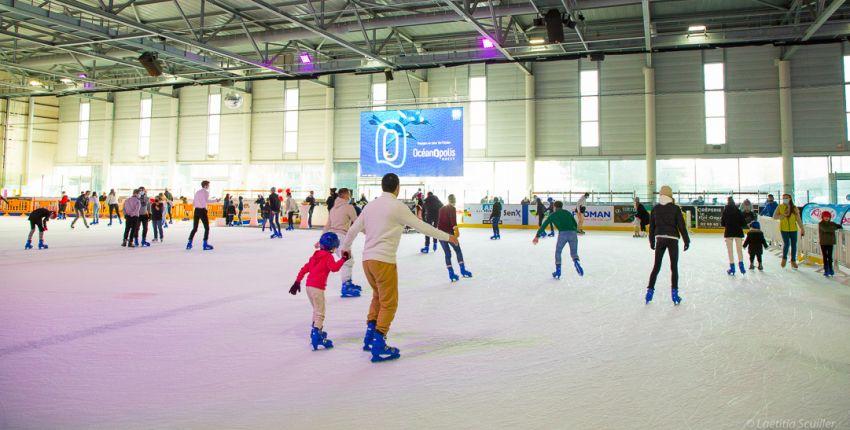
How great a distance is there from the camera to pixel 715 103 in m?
25.5

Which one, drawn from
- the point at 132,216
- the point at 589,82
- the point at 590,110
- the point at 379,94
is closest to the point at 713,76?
the point at 589,82

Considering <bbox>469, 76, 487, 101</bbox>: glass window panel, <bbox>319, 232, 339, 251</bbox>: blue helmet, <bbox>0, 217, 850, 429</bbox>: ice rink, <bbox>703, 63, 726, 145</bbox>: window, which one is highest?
<bbox>469, 76, 487, 101</bbox>: glass window panel

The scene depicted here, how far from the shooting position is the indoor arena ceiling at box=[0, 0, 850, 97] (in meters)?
18.4

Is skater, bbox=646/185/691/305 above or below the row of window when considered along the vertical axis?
below

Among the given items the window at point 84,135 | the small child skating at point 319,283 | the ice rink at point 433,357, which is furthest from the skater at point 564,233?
the window at point 84,135

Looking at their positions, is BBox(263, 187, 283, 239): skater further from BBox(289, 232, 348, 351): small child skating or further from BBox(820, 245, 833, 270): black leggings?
BBox(820, 245, 833, 270): black leggings

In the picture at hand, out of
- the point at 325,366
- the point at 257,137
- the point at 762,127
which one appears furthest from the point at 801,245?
the point at 257,137

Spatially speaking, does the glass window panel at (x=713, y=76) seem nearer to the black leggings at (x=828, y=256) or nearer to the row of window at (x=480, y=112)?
the row of window at (x=480, y=112)

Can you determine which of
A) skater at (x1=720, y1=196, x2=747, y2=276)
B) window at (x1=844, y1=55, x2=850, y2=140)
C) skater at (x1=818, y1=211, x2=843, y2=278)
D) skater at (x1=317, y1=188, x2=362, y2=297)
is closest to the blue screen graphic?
skater at (x1=720, y1=196, x2=747, y2=276)

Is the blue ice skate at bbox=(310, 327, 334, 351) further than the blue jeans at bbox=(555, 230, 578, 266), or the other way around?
the blue jeans at bbox=(555, 230, 578, 266)

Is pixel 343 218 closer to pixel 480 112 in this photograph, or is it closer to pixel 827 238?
pixel 827 238

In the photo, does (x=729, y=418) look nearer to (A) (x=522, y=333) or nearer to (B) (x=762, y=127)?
(A) (x=522, y=333)

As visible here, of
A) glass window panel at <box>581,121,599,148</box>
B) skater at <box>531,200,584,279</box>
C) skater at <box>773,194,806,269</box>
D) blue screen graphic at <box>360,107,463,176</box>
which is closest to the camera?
skater at <box>531,200,584,279</box>

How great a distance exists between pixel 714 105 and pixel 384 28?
1665 centimetres
